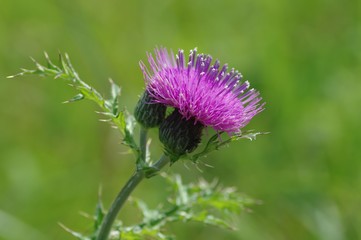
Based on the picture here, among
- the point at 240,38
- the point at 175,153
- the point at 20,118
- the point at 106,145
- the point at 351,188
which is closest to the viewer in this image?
the point at 175,153

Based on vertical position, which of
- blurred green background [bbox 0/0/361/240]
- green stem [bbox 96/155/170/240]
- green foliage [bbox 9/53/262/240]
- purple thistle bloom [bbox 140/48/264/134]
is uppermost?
blurred green background [bbox 0/0/361/240]

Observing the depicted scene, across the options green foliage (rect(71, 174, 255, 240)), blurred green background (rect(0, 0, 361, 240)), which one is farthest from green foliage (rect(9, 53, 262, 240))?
blurred green background (rect(0, 0, 361, 240))

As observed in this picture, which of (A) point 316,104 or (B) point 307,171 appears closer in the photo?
(B) point 307,171

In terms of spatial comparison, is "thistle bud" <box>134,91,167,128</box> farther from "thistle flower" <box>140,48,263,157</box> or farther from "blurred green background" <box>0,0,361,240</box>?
"blurred green background" <box>0,0,361,240</box>

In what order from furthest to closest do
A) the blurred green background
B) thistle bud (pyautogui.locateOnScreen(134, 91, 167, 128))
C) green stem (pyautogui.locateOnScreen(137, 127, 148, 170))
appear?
the blurred green background
thistle bud (pyautogui.locateOnScreen(134, 91, 167, 128))
green stem (pyautogui.locateOnScreen(137, 127, 148, 170))

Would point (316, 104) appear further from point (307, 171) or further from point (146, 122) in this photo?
point (146, 122)

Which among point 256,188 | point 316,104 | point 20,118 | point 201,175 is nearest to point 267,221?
point 256,188

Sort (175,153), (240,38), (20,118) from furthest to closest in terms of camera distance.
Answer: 1. (240,38)
2. (20,118)
3. (175,153)

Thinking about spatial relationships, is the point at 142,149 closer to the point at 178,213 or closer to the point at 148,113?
the point at 148,113
